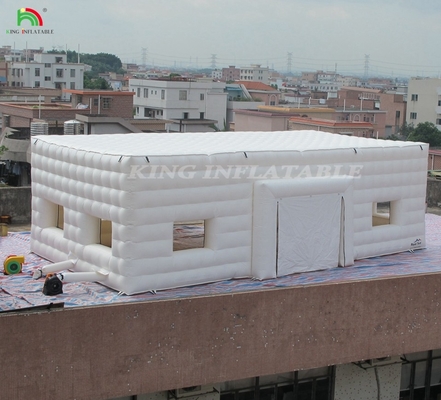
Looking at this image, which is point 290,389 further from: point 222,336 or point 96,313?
point 96,313

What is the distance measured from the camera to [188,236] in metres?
16.0

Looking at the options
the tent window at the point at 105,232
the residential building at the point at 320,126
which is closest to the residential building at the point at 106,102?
the residential building at the point at 320,126

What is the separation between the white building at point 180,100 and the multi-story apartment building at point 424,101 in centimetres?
2821

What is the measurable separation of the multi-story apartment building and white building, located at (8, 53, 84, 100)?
114ft

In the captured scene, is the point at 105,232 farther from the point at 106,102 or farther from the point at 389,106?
the point at 389,106

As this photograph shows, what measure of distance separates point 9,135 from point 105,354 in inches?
662

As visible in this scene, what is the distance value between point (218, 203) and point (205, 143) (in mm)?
2267

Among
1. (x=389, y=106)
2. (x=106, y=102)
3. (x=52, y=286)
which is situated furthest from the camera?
(x=389, y=106)

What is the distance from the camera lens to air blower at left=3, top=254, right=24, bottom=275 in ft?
47.0

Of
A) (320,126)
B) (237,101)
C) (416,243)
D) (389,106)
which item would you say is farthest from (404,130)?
(416,243)

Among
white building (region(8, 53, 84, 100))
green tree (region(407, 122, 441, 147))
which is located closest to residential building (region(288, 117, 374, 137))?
green tree (region(407, 122, 441, 147))

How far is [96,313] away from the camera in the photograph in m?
11.6

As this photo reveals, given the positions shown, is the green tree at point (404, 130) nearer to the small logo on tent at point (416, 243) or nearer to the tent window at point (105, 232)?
the small logo on tent at point (416, 243)

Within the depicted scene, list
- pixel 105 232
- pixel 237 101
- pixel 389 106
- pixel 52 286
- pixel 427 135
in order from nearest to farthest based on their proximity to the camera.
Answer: pixel 52 286 → pixel 105 232 → pixel 427 135 → pixel 237 101 → pixel 389 106
